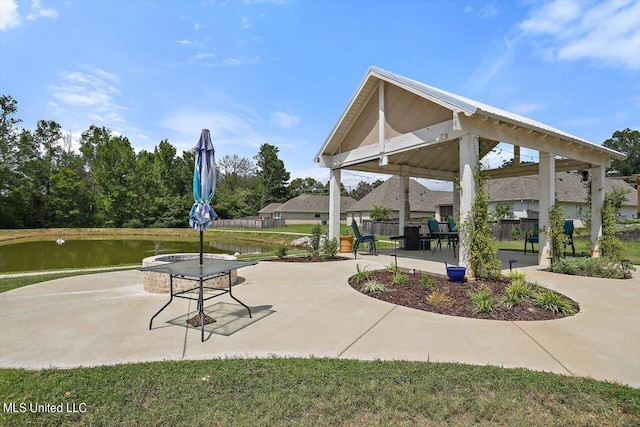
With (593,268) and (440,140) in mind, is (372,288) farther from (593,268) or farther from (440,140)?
→ (593,268)

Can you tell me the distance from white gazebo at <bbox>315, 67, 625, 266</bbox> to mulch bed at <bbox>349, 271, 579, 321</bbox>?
100 centimetres

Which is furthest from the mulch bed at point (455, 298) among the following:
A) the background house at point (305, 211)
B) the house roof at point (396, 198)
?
the background house at point (305, 211)

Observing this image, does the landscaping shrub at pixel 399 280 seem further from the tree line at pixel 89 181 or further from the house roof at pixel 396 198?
the tree line at pixel 89 181

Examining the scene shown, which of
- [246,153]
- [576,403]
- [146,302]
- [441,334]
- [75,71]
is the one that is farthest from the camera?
[246,153]

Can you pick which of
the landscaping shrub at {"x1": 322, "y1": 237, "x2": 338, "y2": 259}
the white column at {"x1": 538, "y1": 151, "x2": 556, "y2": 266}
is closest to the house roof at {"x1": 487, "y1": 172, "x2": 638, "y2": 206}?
the white column at {"x1": 538, "y1": 151, "x2": 556, "y2": 266}

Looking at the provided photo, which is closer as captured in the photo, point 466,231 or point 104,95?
point 466,231

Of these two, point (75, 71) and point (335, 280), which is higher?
point (75, 71)

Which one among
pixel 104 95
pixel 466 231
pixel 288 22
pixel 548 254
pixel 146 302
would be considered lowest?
pixel 146 302

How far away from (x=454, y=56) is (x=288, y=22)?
544 cm

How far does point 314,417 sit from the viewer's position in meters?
2.18

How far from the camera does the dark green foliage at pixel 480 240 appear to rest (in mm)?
6305

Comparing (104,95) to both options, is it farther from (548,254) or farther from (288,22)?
Result: (548,254)

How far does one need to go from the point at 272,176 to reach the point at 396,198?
27934mm

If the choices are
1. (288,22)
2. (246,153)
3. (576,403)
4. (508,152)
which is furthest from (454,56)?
(246,153)
